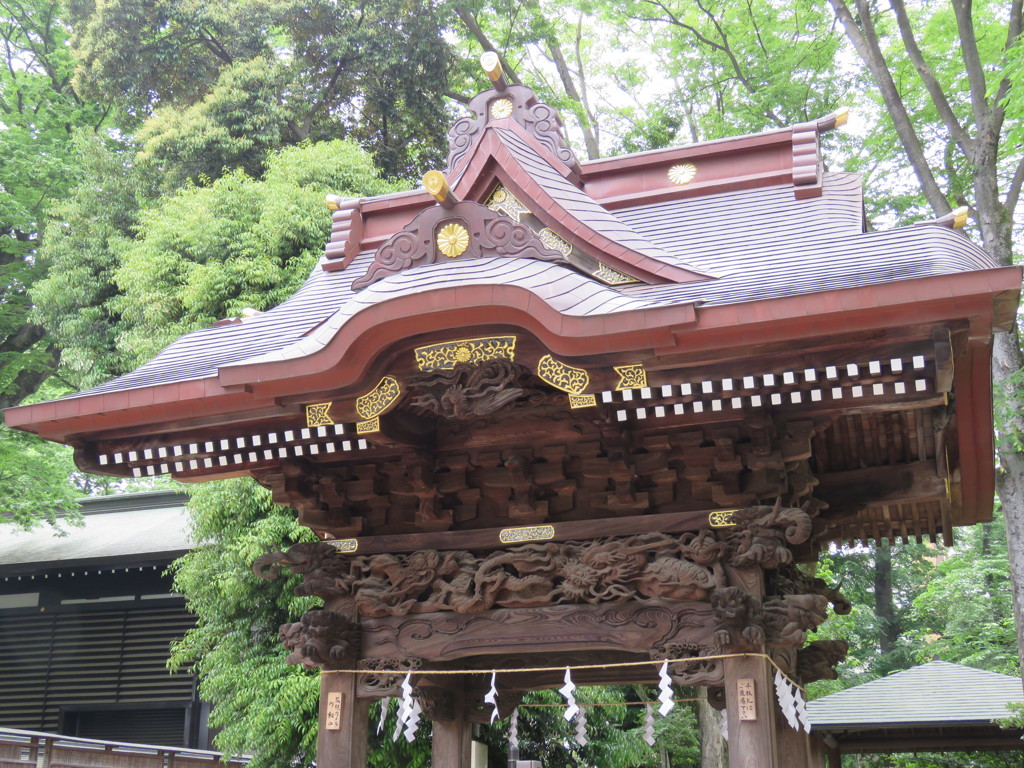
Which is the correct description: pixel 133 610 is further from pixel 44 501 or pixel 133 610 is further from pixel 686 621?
pixel 686 621

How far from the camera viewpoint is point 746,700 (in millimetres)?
5215

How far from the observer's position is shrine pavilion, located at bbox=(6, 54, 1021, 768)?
488 cm

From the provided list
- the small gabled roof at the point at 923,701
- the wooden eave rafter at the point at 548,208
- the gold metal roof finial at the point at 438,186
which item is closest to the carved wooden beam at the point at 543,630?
the wooden eave rafter at the point at 548,208

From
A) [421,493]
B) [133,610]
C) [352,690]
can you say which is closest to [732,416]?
[421,493]

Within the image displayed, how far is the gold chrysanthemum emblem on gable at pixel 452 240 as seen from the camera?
221 inches

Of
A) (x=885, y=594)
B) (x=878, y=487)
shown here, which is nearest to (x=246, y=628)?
(x=878, y=487)

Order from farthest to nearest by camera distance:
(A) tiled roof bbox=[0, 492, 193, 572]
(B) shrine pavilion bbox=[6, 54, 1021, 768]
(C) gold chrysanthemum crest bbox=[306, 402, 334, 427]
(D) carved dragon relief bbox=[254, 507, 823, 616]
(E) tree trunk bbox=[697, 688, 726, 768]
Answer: (A) tiled roof bbox=[0, 492, 193, 572] → (E) tree trunk bbox=[697, 688, 726, 768] → (C) gold chrysanthemum crest bbox=[306, 402, 334, 427] → (D) carved dragon relief bbox=[254, 507, 823, 616] → (B) shrine pavilion bbox=[6, 54, 1021, 768]

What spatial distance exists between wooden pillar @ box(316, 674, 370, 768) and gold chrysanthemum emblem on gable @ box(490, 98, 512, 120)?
14.8 ft

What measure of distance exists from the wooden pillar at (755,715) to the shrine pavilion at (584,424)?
0.6 inches

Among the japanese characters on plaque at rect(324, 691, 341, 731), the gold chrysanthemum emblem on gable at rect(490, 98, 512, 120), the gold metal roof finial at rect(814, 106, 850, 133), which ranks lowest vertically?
the japanese characters on plaque at rect(324, 691, 341, 731)

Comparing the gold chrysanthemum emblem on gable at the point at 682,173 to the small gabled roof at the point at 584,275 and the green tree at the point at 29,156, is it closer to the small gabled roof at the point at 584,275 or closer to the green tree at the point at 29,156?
the small gabled roof at the point at 584,275

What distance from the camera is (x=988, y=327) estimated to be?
4.45m

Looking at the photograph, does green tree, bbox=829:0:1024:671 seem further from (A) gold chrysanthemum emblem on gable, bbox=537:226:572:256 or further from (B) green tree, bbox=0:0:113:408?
(B) green tree, bbox=0:0:113:408

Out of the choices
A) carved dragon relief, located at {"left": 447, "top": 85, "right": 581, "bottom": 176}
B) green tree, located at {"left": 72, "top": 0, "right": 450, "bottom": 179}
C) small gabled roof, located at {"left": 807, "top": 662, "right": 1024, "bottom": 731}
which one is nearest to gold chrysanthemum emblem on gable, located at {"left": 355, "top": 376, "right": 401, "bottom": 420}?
carved dragon relief, located at {"left": 447, "top": 85, "right": 581, "bottom": 176}
